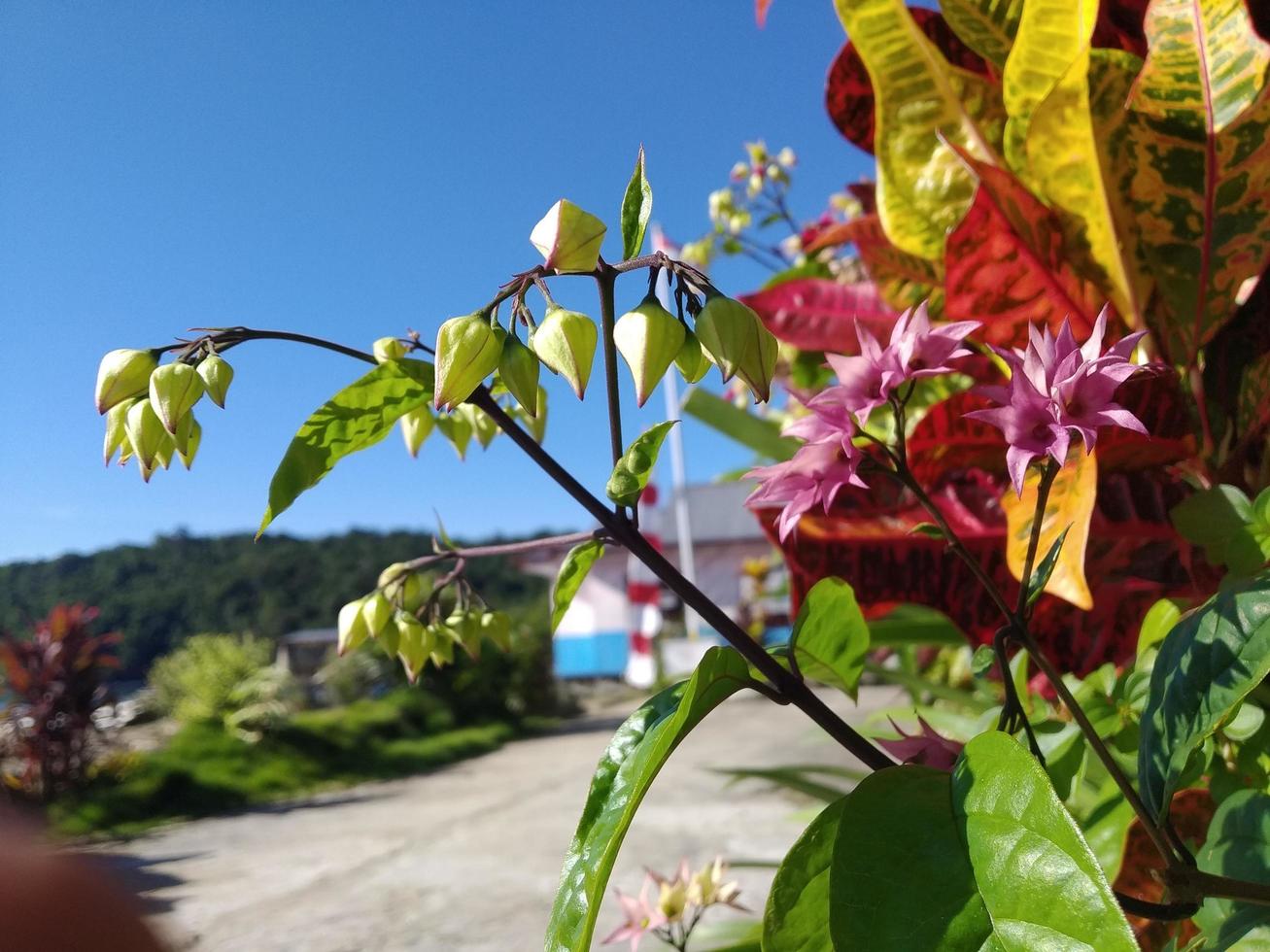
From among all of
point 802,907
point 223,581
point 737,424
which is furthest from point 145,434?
point 223,581

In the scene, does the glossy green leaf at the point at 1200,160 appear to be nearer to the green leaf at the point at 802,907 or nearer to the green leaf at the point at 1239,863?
the green leaf at the point at 1239,863

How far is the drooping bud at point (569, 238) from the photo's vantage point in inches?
11.8

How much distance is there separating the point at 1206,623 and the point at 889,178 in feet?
1.36

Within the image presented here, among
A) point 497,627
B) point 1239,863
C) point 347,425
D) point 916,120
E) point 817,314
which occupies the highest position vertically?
point 916,120

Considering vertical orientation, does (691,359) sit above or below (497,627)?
above

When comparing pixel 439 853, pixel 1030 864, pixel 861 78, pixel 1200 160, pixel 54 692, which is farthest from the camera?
pixel 54 692

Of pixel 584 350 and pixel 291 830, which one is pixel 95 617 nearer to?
pixel 291 830

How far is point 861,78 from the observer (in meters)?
0.71

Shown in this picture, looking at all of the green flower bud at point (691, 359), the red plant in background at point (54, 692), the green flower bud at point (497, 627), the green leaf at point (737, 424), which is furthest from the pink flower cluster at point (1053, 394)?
the red plant in background at point (54, 692)

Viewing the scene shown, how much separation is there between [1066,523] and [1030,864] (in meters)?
0.23

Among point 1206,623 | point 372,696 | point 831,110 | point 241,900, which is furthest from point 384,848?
point 372,696

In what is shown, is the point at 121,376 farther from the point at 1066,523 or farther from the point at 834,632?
the point at 1066,523

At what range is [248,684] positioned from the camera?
633 cm

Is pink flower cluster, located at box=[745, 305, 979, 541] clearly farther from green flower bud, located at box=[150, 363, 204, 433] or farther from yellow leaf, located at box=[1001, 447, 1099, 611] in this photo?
green flower bud, located at box=[150, 363, 204, 433]
